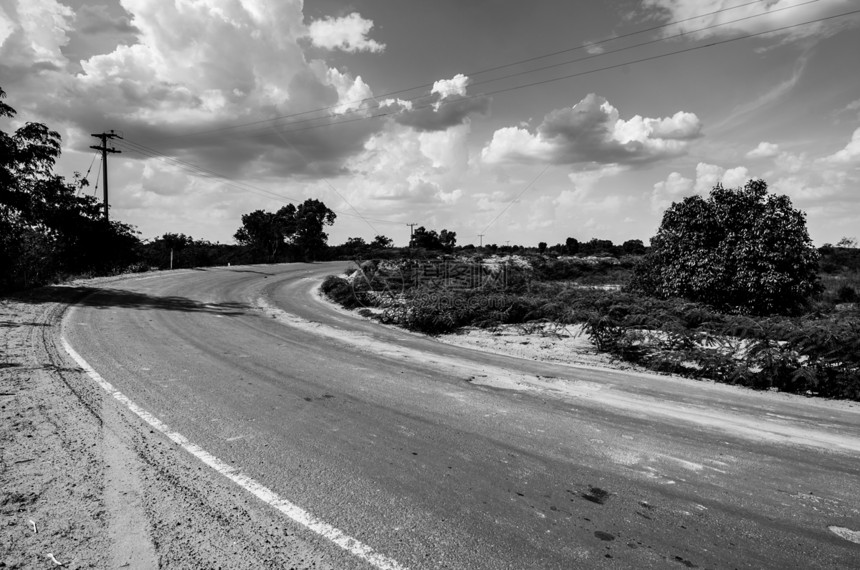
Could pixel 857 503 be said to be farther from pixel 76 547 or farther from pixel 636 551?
pixel 76 547

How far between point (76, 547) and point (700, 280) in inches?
659

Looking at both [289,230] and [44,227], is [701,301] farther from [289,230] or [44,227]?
[289,230]

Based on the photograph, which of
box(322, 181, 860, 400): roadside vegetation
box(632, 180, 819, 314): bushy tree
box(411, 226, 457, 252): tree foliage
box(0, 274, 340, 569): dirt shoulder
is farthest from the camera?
box(411, 226, 457, 252): tree foliage

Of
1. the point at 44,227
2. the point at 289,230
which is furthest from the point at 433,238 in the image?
the point at 44,227

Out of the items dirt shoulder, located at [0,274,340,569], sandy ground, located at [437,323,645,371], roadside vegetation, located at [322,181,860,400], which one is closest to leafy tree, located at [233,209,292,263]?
roadside vegetation, located at [322,181,860,400]

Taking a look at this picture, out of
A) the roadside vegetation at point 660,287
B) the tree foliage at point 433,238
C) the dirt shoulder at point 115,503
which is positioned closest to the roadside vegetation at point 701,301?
the roadside vegetation at point 660,287

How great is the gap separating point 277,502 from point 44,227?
31701 mm

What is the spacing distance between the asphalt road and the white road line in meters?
0.06

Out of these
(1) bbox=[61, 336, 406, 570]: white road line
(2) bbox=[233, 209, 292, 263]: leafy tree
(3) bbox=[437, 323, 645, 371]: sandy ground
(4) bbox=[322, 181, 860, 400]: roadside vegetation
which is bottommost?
(1) bbox=[61, 336, 406, 570]: white road line

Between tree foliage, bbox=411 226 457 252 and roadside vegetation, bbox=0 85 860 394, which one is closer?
roadside vegetation, bbox=0 85 860 394

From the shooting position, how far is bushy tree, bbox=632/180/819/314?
529 inches

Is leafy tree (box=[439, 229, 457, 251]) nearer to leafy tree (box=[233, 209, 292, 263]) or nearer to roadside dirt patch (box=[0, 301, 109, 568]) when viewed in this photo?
leafy tree (box=[233, 209, 292, 263])

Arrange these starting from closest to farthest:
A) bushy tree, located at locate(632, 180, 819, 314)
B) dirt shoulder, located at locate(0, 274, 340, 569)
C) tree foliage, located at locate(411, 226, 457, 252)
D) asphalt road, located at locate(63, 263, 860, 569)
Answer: dirt shoulder, located at locate(0, 274, 340, 569), asphalt road, located at locate(63, 263, 860, 569), bushy tree, located at locate(632, 180, 819, 314), tree foliage, located at locate(411, 226, 457, 252)

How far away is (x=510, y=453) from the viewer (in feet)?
15.3
